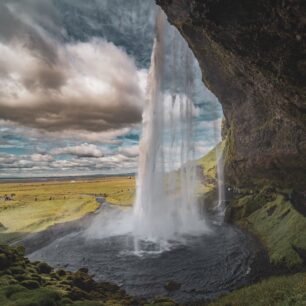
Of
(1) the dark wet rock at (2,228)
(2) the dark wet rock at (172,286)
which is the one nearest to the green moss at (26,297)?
(2) the dark wet rock at (172,286)

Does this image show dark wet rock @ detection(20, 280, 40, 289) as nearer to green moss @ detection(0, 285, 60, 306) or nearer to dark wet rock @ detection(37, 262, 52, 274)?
green moss @ detection(0, 285, 60, 306)

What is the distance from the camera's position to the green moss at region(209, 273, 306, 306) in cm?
1749

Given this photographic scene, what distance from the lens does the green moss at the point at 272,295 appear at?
17.5m

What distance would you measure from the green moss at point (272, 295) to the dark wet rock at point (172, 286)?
5044 mm

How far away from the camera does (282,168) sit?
44531 mm

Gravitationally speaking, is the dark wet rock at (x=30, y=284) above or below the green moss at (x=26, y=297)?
below

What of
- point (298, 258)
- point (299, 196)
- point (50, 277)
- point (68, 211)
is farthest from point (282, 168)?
point (68, 211)

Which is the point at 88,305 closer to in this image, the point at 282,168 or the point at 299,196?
the point at 282,168

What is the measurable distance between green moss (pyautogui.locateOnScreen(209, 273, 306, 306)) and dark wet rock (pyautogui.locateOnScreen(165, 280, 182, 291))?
5.04 metres

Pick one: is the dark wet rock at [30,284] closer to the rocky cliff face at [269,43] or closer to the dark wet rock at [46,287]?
the dark wet rock at [46,287]

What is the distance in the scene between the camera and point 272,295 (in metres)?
20.1

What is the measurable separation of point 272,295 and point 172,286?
32.8ft

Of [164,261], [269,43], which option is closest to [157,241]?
[164,261]

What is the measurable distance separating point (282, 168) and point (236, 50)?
30.0m
